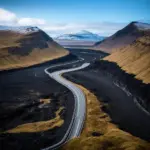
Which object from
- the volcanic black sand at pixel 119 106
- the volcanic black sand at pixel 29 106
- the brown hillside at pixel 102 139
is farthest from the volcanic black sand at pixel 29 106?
the volcanic black sand at pixel 119 106

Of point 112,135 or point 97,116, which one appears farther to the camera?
point 97,116

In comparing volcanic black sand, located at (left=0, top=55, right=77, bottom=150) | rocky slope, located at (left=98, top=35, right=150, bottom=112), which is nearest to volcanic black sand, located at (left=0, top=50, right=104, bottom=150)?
volcanic black sand, located at (left=0, top=55, right=77, bottom=150)

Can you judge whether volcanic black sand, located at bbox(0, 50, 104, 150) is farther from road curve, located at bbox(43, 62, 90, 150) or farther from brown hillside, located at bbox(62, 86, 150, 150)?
brown hillside, located at bbox(62, 86, 150, 150)

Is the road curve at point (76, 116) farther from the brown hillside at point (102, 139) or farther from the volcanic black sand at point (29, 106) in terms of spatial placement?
the brown hillside at point (102, 139)

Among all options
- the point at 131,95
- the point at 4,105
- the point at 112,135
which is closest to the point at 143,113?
the point at 131,95

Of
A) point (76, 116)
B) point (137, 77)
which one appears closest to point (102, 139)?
point (76, 116)

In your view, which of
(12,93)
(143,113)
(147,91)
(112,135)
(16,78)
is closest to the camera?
(112,135)

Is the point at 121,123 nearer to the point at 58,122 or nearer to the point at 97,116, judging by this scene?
the point at 97,116
